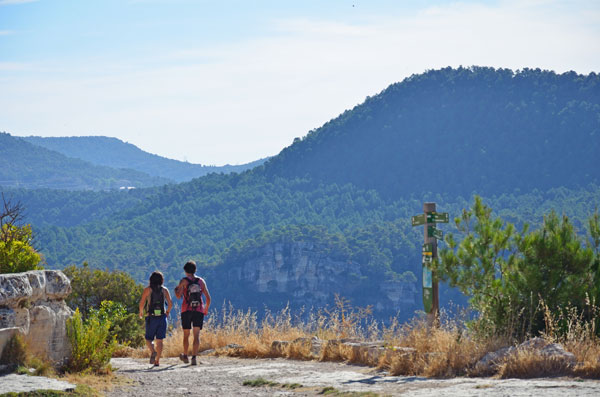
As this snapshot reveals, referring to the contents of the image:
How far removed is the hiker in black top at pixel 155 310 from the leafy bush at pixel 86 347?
1.80 meters

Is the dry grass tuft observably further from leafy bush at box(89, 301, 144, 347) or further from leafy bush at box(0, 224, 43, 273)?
leafy bush at box(89, 301, 144, 347)

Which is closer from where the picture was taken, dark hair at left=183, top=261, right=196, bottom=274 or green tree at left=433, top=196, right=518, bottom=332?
green tree at left=433, top=196, right=518, bottom=332

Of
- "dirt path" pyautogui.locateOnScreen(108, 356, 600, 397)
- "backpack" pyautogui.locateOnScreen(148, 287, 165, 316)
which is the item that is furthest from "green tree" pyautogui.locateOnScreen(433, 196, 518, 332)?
"backpack" pyautogui.locateOnScreen(148, 287, 165, 316)

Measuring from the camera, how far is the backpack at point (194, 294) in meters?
11.7

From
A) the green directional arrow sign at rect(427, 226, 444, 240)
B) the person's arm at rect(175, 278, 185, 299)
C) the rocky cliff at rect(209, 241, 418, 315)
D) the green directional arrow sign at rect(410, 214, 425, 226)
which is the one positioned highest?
the green directional arrow sign at rect(410, 214, 425, 226)

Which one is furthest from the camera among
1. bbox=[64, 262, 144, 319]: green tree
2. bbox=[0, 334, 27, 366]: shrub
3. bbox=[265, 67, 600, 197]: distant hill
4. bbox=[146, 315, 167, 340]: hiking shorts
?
bbox=[265, 67, 600, 197]: distant hill

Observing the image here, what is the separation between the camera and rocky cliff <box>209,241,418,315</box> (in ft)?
396

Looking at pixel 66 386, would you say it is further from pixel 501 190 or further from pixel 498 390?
pixel 501 190

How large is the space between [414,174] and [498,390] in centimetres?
14896

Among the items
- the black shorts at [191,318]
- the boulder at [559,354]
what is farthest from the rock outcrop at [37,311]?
the boulder at [559,354]

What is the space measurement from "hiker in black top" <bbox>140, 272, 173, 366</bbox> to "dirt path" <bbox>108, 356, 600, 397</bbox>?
1.00 feet

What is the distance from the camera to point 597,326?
33.1 feet

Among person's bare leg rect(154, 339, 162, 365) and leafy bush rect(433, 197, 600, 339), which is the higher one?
leafy bush rect(433, 197, 600, 339)

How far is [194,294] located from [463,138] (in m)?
153
